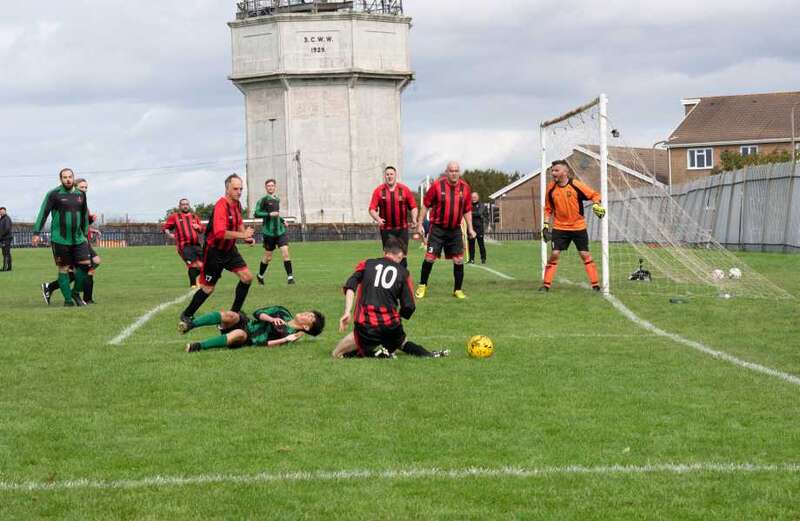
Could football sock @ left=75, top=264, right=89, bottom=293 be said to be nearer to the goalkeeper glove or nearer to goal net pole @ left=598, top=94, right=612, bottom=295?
the goalkeeper glove

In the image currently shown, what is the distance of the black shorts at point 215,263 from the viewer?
15953mm

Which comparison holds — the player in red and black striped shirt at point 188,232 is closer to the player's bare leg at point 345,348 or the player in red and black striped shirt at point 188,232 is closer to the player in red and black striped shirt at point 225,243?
the player in red and black striped shirt at point 225,243

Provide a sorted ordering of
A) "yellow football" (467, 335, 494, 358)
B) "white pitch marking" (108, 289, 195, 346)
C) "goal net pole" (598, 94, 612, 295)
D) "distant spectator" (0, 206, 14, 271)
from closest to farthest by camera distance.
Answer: "yellow football" (467, 335, 494, 358), "white pitch marking" (108, 289, 195, 346), "goal net pole" (598, 94, 612, 295), "distant spectator" (0, 206, 14, 271)

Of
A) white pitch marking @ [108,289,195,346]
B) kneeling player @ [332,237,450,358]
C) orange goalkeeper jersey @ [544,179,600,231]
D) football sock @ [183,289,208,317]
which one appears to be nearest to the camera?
kneeling player @ [332,237,450,358]

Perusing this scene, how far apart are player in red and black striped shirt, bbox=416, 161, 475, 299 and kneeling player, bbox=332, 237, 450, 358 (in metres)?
6.63

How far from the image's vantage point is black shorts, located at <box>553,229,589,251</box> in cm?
2039

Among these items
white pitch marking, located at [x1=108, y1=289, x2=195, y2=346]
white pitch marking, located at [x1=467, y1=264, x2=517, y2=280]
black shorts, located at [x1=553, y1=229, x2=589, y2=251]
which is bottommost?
white pitch marking, located at [x1=467, y1=264, x2=517, y2=280]

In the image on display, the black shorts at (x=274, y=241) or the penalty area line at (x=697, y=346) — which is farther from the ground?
the black shorts at (x=274, y=241)

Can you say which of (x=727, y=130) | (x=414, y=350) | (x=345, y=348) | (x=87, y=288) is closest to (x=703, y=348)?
(x=414, y=350)

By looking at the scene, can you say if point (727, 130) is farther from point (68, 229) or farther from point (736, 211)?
point (68, 229)

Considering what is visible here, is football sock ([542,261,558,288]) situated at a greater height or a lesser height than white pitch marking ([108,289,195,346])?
greater

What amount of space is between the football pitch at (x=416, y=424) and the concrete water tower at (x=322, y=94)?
67.0m

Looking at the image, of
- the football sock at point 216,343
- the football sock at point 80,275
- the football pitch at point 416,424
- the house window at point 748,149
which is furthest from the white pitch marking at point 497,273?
the house window at point 748,149

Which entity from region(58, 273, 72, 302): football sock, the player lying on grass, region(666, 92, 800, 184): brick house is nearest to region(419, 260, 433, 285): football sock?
region(58, 273, 72, 302): football sock
